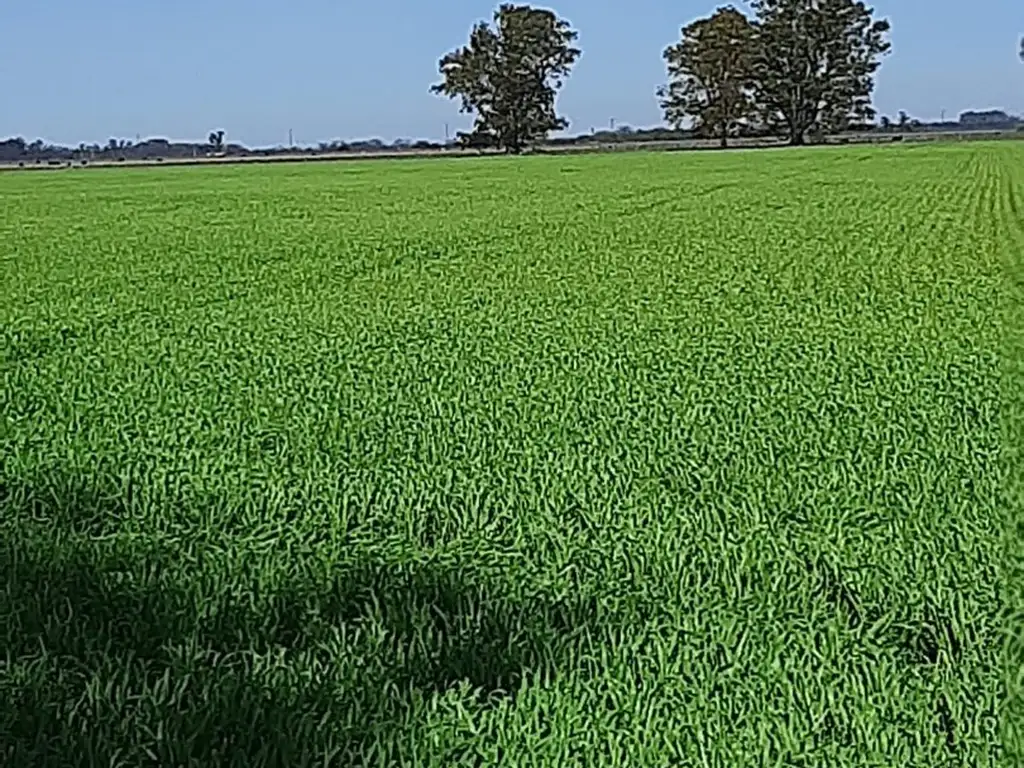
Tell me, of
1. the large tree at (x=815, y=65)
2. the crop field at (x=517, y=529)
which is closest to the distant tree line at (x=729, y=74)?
the large tree at (x=815, y=65)

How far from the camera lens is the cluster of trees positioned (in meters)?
78.2

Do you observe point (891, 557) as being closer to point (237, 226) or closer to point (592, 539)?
point (592, 539)

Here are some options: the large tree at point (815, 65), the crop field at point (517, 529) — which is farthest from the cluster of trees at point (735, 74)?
the crop field at point (517, 529)

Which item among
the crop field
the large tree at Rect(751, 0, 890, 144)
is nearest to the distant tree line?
the large tree at Rect(751, 0, 890, 144)

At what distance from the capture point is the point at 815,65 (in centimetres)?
7881

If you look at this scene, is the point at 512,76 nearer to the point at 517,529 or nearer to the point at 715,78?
the point at 715,78

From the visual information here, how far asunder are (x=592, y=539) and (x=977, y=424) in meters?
2.05

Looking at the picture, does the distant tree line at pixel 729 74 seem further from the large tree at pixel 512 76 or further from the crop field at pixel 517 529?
the crop field at pixel 517 529

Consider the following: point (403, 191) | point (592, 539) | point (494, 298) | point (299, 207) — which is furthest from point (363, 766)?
point (403, 191)

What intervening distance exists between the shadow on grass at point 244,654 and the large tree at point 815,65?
75992mm

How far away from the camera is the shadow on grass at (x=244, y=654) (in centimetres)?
279

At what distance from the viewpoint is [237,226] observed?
19.2m

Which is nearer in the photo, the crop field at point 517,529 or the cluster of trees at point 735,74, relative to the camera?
A: the crop field at point 517,529

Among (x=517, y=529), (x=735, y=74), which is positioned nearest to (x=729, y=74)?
(x=735, y=74)
